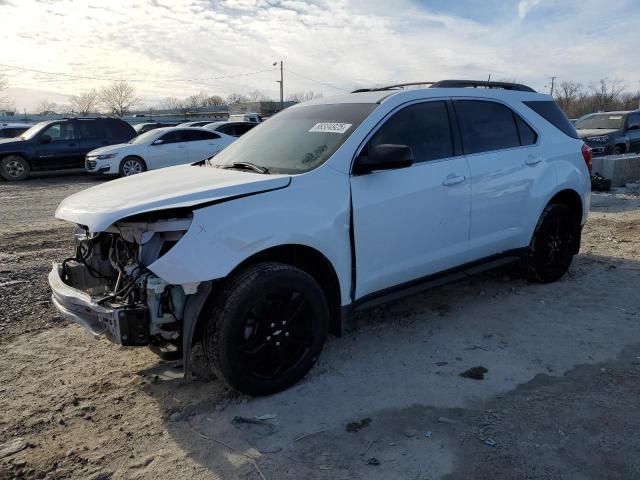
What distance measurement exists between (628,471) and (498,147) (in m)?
2.81

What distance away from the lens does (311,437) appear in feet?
9.57

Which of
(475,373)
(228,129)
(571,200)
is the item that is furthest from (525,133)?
(228,129)

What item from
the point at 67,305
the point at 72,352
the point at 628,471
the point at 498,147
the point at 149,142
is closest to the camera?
the point at 628,471

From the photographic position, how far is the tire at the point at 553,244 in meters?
5.09

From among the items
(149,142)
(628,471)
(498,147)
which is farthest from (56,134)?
(628,471)

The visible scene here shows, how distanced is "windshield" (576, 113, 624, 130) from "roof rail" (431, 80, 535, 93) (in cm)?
1162

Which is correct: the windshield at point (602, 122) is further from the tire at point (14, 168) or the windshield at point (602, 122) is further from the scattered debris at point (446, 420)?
the tire at point (14, 168)

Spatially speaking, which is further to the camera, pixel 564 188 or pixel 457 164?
pixel 564 188

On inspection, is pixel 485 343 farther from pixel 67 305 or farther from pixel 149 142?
pixel 149 142

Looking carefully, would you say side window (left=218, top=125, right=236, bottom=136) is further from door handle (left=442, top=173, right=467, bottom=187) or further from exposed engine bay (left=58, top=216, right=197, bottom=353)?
exposed engine bay (left=58, top=216, right=197, bottom=353)

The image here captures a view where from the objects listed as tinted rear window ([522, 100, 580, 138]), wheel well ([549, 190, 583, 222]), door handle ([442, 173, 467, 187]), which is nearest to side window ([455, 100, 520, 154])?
door handle ([442, 173, 467, 187])

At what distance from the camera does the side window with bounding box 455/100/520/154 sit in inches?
172

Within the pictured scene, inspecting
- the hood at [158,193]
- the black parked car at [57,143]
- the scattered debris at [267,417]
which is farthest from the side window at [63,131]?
the scattered debris at [267,417]

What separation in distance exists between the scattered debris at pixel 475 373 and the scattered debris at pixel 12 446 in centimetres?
271
